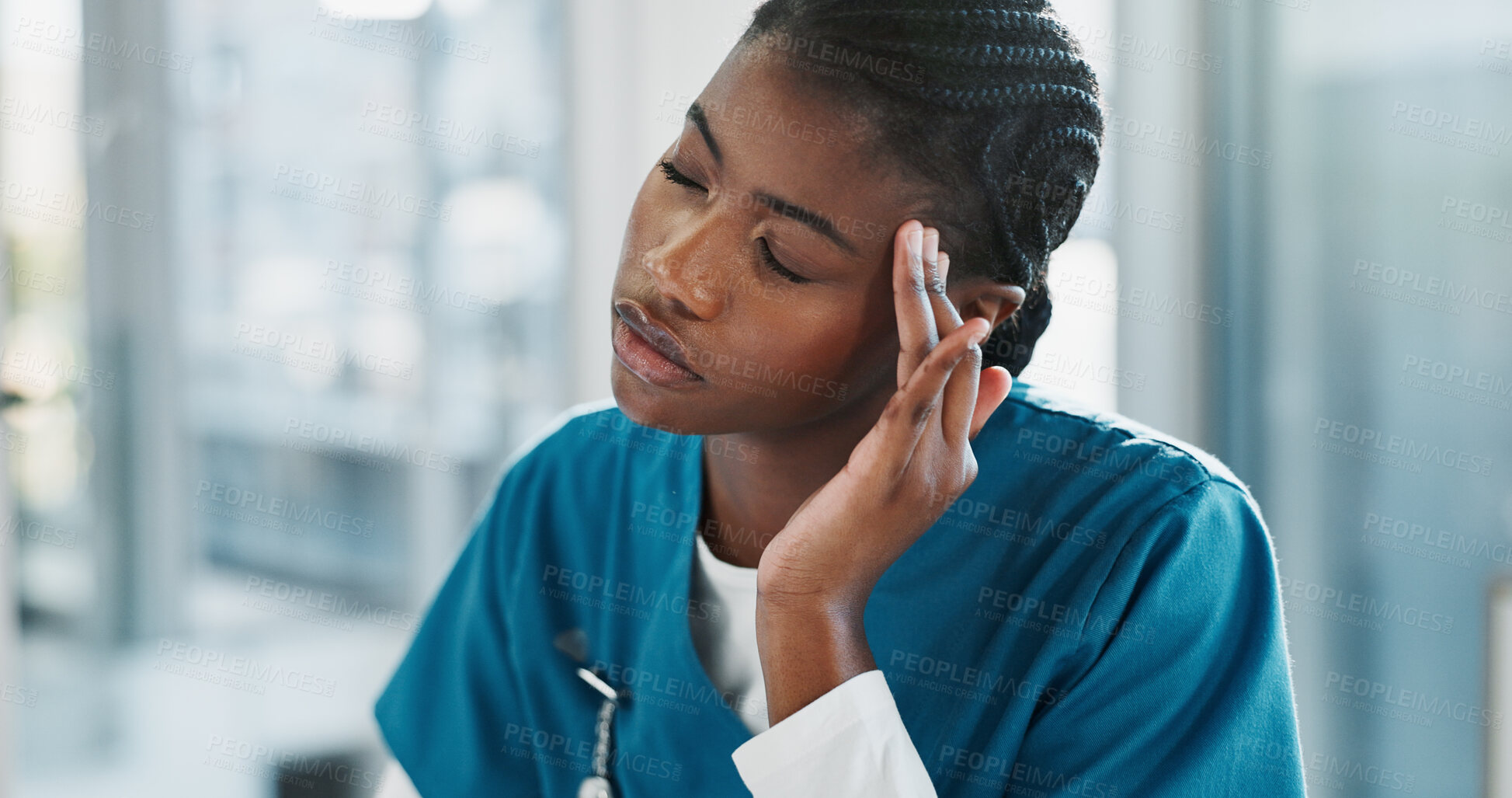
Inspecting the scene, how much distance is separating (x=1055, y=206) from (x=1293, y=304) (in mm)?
923

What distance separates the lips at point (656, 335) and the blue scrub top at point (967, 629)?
0.22m

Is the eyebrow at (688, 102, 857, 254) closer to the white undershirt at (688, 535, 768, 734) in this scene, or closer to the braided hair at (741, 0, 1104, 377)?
the braided hair at (741, 0, 1104, 377)

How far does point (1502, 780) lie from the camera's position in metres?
1.15

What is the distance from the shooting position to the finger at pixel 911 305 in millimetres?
720

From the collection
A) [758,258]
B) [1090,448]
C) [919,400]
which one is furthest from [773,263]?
[1090,448]

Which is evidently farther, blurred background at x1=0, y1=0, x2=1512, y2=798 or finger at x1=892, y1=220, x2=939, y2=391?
blurred background at x1=0, y1=0, x2=1512, y2=798

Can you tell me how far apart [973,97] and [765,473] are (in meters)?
0.33

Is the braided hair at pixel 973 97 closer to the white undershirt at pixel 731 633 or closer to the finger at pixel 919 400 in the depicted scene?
the finger at pixel 919 400

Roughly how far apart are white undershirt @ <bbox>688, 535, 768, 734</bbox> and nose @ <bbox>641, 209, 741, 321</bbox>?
26 centimetres

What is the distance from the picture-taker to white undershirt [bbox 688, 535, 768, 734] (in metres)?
0.90

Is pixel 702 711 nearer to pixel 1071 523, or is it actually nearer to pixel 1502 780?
pixel 1071 523

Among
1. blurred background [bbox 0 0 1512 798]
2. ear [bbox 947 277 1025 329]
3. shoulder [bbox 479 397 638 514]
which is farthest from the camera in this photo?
blurred background [bbox 0 0 1512 798]

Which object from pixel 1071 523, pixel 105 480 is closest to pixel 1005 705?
pixel 1071 523

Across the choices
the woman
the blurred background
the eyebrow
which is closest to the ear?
the woman
